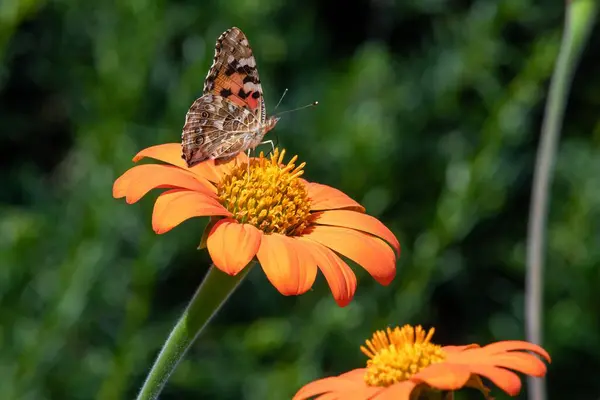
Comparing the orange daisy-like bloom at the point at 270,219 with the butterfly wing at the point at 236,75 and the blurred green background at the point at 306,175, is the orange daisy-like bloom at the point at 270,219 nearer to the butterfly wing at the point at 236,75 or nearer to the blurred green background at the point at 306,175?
the butterfly wing at the point at 236,75

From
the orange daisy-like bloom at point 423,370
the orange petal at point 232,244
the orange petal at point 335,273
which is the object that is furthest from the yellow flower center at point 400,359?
the orange petal at point 232,244

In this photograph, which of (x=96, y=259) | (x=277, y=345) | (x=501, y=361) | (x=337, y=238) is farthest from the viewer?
(x=277, y=345)

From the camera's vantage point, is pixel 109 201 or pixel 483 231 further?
pixel 483 231

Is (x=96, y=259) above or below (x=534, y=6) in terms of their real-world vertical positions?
below

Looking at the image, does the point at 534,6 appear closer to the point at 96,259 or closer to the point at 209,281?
the point at 96,259

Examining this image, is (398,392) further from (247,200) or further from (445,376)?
(247,200)

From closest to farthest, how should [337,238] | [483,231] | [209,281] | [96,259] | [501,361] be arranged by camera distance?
[501,361] → [209,281] → [337,238] → [96,259] → [483,231]

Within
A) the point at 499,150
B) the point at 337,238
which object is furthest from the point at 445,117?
the point at 337,238

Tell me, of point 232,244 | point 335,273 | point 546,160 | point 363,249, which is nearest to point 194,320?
point 232,244
